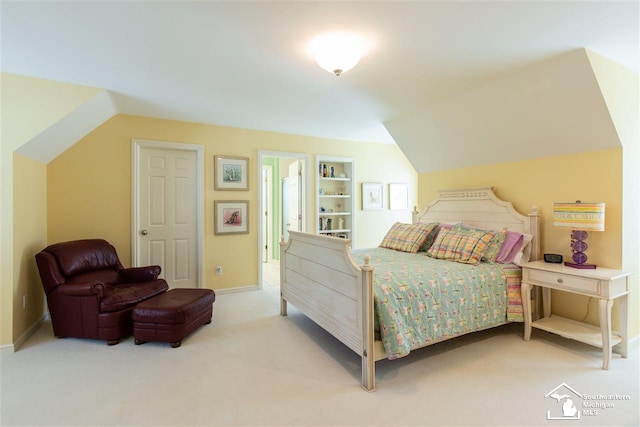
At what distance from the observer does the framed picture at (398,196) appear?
18.7 feet

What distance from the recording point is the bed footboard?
2.04 metres

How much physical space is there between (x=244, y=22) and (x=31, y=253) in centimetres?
300

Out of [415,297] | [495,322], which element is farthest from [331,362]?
[495,322]

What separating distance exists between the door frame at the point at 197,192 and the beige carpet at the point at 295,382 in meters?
1.29

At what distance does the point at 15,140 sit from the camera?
8.46 ft

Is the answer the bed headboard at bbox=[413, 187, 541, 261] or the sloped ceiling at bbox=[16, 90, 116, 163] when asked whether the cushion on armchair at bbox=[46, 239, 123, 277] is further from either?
the bed headboard at bbox=[413, 187, 541, 261]

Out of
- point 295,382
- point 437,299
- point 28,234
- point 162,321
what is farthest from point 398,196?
point 28,234

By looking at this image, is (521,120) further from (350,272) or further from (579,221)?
(350,272)

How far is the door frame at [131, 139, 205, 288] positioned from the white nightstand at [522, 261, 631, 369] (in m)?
3.74

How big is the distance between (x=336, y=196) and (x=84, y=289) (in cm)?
359

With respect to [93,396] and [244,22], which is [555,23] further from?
[93,396]

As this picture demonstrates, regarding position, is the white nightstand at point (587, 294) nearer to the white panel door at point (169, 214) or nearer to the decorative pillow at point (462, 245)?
the decorative pillow at point (462, 245)

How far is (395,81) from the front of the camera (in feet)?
9.23

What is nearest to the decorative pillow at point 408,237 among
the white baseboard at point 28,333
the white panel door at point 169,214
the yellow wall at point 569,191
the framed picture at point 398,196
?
the yellow wall at point 569,191
